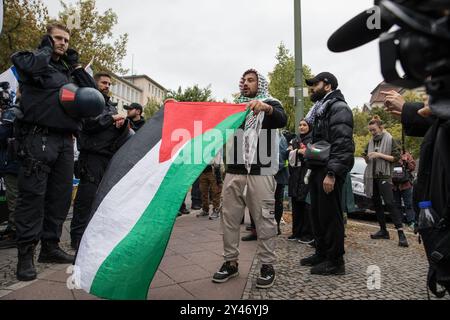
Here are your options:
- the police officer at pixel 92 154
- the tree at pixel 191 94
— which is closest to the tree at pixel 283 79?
the tree at pixel 191 94

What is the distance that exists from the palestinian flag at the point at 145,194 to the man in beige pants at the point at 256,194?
0.36 meters

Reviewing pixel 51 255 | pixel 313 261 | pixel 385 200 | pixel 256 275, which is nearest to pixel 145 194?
pixel 256 275

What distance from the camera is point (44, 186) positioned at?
10.9 ft

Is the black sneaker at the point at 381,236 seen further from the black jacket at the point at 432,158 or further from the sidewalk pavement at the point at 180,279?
the black jacket at the point at 432,158

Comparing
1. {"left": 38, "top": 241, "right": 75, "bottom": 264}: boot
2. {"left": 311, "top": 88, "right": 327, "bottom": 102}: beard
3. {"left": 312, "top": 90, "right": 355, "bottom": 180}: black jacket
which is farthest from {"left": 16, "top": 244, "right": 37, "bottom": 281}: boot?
{"left": 311, "top": 88, "right": 327, "bottom": 102}: beard

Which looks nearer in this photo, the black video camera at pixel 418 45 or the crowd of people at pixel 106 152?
the black video camera at pixel 418 45

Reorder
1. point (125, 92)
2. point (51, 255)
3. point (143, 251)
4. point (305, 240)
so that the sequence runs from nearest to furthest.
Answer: point (143, 251) → point (51, 255) → point (305, 240) → point (125, 92)

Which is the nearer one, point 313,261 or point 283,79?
point 313,261

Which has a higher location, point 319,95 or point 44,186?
point 319,95

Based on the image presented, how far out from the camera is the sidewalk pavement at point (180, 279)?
8.87 ft

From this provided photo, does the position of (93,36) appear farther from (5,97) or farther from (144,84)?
(144,84)

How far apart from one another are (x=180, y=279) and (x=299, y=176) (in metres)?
2.89
